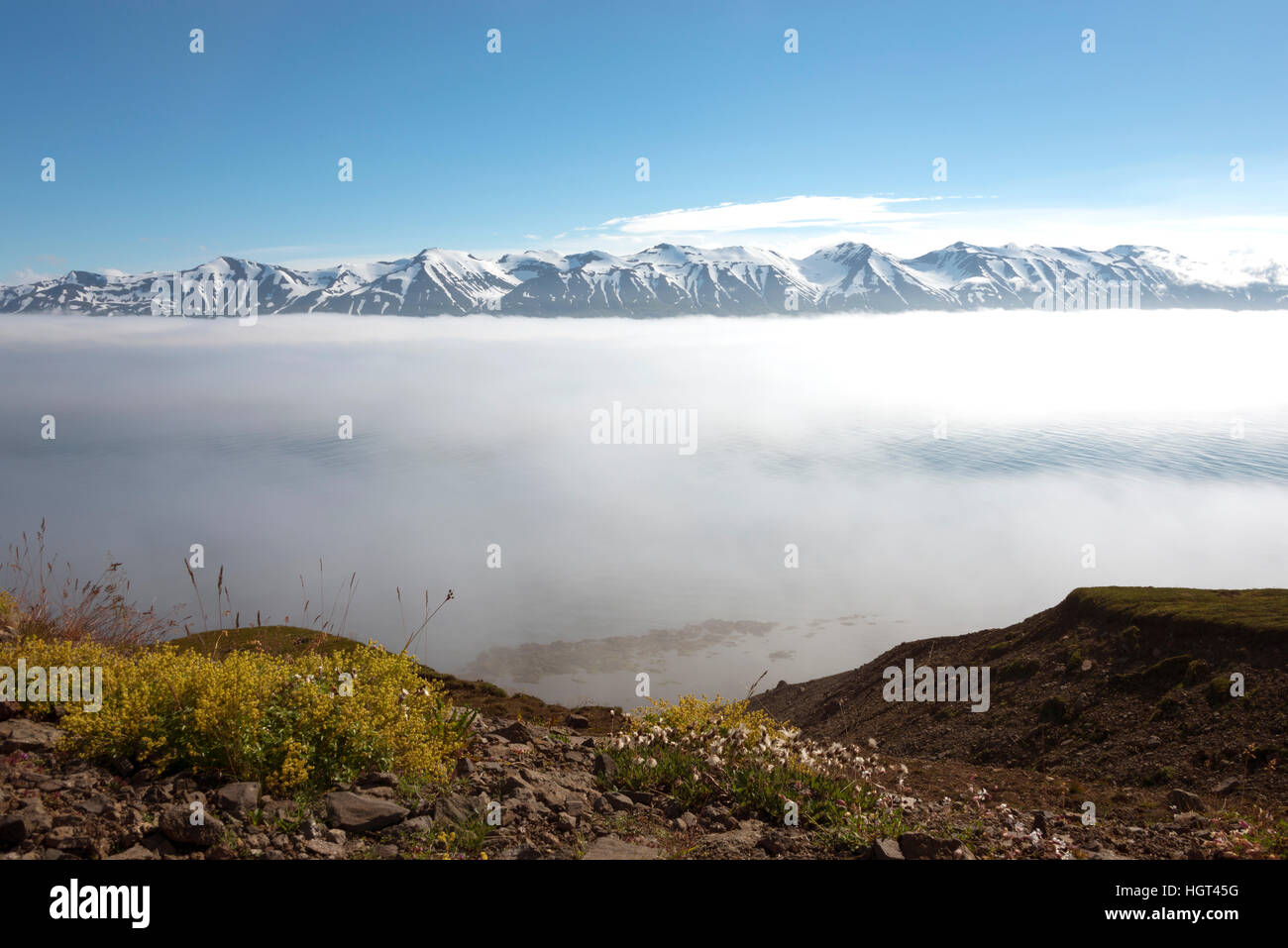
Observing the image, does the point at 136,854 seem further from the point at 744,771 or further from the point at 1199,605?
the point at 1199,605

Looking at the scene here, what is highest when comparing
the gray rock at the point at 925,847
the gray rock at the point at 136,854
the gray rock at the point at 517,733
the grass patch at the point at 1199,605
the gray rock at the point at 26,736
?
the gray rock at the point at 26,736

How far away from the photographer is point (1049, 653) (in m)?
27.4

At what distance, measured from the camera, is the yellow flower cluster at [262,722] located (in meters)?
6.67

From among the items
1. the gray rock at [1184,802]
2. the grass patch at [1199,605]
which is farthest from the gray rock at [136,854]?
the grass patch at [1199,605]

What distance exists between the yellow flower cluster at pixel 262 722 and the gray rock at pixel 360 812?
1.30 ft

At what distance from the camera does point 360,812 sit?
247 inches

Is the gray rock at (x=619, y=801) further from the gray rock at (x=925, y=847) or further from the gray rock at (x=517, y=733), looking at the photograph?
the gray rock at (x=925, y=847)

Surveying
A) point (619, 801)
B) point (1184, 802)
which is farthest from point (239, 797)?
point (1184, 802)

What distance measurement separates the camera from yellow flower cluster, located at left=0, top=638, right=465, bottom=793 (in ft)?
21.9

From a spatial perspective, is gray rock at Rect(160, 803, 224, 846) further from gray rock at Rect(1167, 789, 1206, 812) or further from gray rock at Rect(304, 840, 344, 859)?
gray rock at Rect(1167, 789, 1206, 812)
